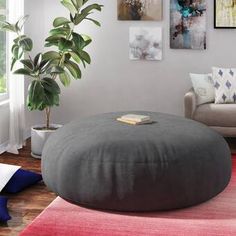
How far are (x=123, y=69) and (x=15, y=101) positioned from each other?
1374 mm

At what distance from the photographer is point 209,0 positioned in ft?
17.3

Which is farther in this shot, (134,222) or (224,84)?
(224,84)

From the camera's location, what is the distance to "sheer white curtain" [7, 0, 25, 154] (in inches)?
184

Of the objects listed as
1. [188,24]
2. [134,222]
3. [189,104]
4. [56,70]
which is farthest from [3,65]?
[134,222]

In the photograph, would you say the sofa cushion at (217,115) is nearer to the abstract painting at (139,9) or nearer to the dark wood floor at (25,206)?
the abstract painting at (139,9)

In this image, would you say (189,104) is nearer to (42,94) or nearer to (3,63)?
(42,94)

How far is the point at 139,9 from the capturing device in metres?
5.38

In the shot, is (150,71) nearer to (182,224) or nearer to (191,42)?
(191,42)

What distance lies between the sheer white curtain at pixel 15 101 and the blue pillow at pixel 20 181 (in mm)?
1070

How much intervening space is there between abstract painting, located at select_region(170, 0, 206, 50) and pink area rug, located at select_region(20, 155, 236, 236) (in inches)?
107

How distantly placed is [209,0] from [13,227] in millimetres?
3475

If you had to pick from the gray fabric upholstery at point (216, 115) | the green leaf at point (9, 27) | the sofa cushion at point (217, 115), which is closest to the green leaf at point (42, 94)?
the green leaf at point (9, 27)

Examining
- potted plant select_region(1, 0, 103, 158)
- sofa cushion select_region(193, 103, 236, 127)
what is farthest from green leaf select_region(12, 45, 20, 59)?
sofa cushion select_region(193, 103, 236, 127)

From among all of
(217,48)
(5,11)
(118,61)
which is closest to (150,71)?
(118,61)
